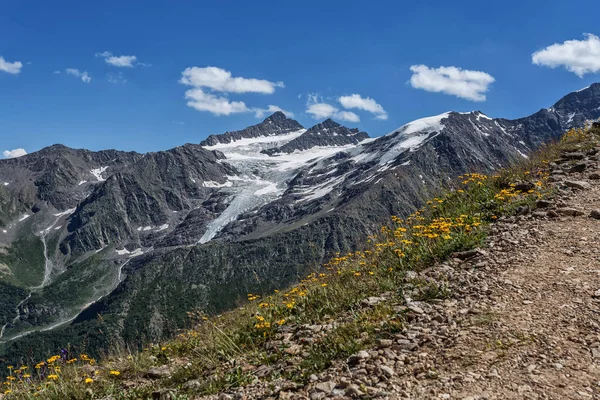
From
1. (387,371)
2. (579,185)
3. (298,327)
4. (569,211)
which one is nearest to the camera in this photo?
(387,371)

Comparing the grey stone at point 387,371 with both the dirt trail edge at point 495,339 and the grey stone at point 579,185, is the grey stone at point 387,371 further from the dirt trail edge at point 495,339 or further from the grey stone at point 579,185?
the grey stone at point 579,185

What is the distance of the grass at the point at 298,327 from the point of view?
655cm

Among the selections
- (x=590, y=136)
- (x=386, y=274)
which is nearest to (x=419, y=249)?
(x=386, y=274)

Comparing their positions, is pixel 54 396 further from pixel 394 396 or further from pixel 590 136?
pixel 590 136

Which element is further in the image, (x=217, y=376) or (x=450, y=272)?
(x=450, y=272)

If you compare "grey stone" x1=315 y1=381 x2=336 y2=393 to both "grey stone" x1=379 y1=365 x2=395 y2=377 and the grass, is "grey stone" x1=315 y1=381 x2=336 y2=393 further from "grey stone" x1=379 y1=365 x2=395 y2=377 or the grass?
"grey stone" x1=379 y1=365 x2=395 y2=377

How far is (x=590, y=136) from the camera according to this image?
16547mm

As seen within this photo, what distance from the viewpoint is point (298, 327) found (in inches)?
307

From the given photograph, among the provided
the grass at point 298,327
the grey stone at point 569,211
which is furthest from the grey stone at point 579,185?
the grey stone at point 569,211

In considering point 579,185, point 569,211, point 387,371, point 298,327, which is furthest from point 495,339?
point 579,185

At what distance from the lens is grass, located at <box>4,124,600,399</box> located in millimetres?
6547

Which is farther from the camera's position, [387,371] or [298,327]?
[298,327]

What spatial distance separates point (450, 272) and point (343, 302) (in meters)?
2.13

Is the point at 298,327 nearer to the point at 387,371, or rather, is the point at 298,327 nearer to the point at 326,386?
the point at 326,386
